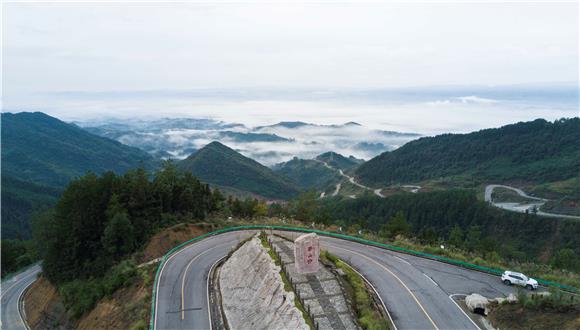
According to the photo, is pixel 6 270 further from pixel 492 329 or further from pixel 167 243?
pixel 492 329

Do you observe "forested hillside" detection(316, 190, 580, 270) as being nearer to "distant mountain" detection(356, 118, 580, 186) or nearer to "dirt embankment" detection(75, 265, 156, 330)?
"dirt embankment" detection(75, 265, 156, 330)

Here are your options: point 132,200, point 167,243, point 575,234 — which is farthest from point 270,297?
point 575,234

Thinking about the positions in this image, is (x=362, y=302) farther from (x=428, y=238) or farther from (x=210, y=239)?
(x=210, y=239)

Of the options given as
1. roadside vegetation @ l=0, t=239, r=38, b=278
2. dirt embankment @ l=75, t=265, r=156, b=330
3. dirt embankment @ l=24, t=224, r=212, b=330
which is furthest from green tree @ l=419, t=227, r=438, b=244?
roadside vegetation @ l=0, t=239, r=38, b=278

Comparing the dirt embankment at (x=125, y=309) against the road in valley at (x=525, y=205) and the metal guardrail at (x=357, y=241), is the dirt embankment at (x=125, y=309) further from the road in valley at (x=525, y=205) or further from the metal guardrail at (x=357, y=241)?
the road in valley at (x=525, y=205)

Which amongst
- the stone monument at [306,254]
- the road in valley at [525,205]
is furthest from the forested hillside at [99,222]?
the road in valley at [525,205]

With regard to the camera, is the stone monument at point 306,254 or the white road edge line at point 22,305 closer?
the stone monument at point 306,254
